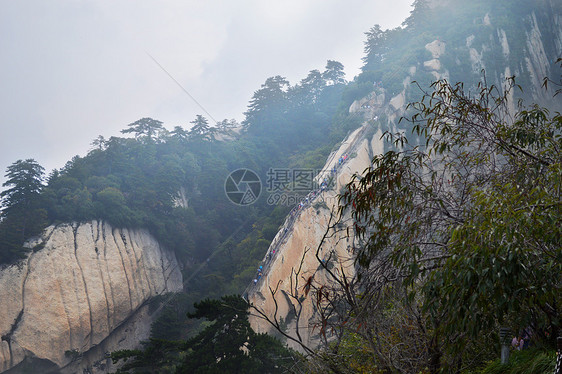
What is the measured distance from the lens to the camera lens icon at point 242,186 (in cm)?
3284

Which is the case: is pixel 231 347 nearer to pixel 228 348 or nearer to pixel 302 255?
pixel 228 348

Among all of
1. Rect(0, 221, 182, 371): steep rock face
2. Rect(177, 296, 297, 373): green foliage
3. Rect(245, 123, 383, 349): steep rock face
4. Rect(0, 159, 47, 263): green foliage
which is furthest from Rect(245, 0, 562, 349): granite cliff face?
Rect(0, 159, 47, 263): green foliage

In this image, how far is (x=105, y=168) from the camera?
3000cm

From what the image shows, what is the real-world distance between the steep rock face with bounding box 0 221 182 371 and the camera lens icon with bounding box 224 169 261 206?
8.85 m

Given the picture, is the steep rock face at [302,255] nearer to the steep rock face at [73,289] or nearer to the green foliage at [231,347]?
the green foliage at [231,347]

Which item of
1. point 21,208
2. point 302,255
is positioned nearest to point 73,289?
point 21,208

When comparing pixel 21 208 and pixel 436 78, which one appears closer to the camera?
pixel 21 208

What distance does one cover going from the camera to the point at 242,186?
111 ft

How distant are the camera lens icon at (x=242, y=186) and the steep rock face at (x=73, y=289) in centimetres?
885

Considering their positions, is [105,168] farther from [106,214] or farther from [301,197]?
[301,197]

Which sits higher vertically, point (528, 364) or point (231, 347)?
point (528, 364)

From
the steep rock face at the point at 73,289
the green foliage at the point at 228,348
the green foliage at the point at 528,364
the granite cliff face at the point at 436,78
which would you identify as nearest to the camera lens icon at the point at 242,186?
the granite cliff face at the point at 436,78

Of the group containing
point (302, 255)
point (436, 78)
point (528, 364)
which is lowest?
point (528, 364)

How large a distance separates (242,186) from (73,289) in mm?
16299
